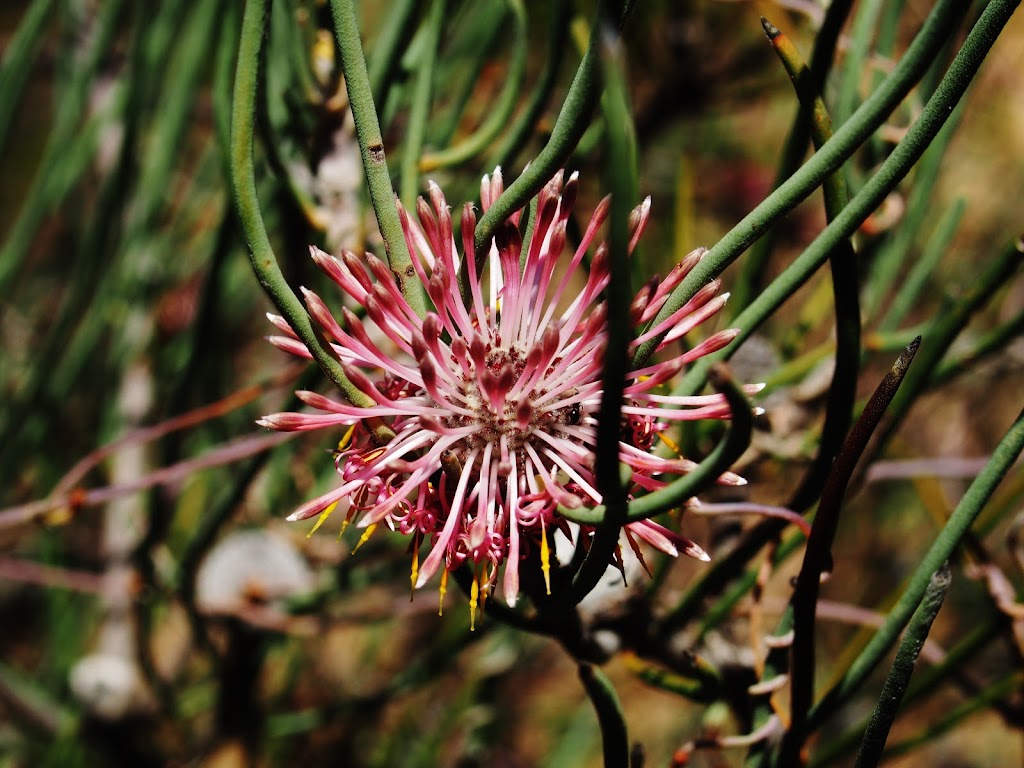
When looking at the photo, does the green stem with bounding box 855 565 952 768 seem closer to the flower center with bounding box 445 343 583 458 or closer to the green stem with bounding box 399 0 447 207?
the flower center with bounding box 445 343 583 458

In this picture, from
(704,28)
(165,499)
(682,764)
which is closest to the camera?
(682,764)

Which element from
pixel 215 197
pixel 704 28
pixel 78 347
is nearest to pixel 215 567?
pixel 78 347

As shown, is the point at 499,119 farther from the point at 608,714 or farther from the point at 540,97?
the point at 608,714

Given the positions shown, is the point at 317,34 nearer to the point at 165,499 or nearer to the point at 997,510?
the point at 165,499

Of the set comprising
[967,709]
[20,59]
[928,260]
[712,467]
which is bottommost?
[967,709]

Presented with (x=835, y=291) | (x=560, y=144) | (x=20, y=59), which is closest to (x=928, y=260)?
(x=835, y=291)

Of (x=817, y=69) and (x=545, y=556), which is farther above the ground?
(x=817, y=69)

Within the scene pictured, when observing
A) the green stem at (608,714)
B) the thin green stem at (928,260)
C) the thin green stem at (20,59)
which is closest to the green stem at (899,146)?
the green stem at (608,714)
